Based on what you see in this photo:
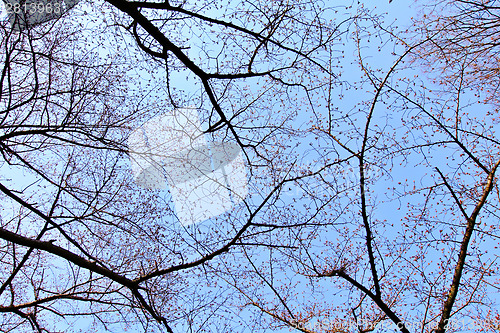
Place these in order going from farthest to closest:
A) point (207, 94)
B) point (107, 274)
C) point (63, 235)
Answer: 1. point (63, 235)
2. point (207, 94)
3. point (107, 274)

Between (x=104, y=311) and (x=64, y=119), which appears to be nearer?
(x=64, y=119)

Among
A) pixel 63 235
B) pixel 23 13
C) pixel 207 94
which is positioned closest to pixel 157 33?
pixel 207 94

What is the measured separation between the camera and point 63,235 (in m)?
5.64

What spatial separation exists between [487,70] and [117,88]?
21.1 feet

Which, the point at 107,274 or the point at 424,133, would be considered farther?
the point at 424,133

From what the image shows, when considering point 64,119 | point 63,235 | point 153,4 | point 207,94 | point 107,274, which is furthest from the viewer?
point 63,235

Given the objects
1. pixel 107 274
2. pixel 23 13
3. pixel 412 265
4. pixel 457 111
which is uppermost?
pixel 23 13

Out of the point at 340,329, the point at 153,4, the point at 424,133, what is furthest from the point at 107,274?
the point at 424,133

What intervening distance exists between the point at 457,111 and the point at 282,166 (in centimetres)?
320

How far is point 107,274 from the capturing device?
3809 millimetres

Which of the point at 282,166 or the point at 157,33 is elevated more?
the point at 157,33

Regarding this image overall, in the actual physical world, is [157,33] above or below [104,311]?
above

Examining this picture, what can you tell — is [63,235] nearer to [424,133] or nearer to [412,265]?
[412,265]

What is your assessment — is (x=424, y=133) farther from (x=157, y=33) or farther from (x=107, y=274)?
(x=107, y=274)
